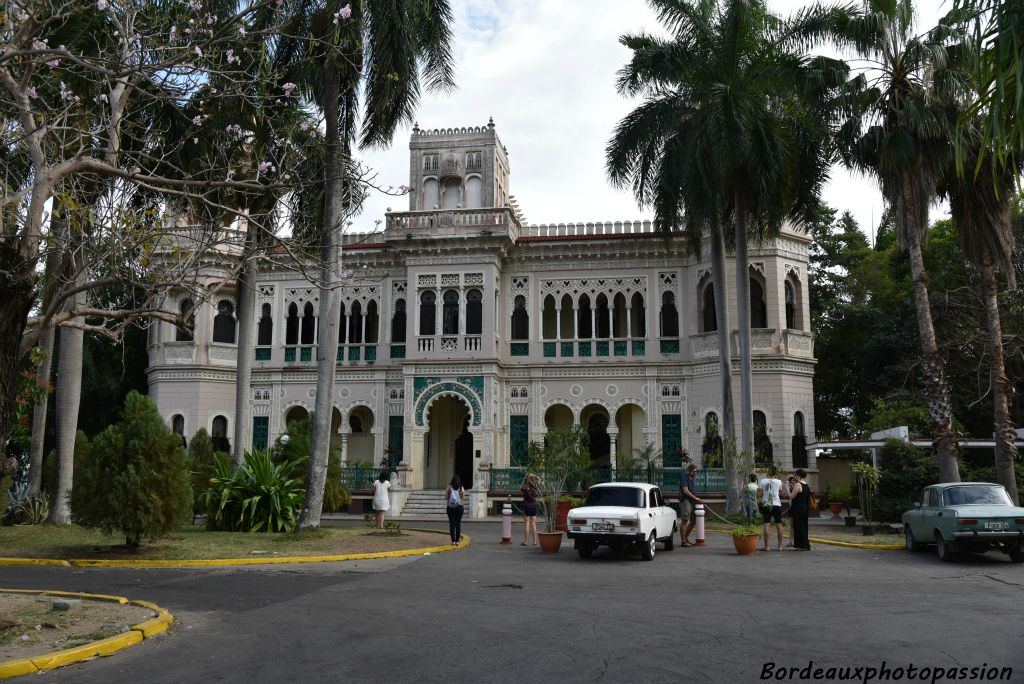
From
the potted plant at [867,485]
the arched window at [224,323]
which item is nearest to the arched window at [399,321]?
the arched window at [224,323]

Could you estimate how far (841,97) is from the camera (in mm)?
21016

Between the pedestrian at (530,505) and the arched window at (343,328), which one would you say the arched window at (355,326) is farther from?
the pedestrian at (530,505)

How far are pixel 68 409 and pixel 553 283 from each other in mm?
18732

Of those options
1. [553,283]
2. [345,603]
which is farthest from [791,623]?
[553,283]

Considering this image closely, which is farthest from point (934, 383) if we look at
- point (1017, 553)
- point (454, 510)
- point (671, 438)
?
point (671, 438)

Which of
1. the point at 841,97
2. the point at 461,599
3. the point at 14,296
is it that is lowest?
the point at 461,599

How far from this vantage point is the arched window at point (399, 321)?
3381 cm

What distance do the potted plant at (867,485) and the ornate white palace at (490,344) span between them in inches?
266

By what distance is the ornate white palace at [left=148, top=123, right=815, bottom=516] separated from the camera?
31.0 metres

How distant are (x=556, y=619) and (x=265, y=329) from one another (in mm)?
28149

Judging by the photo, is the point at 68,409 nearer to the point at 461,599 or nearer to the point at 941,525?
the point at 461,599

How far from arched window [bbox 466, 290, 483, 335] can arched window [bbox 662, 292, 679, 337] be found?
23.4 ft

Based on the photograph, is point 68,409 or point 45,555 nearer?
point 45,555

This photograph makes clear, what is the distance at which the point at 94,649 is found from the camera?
25.4 feet
